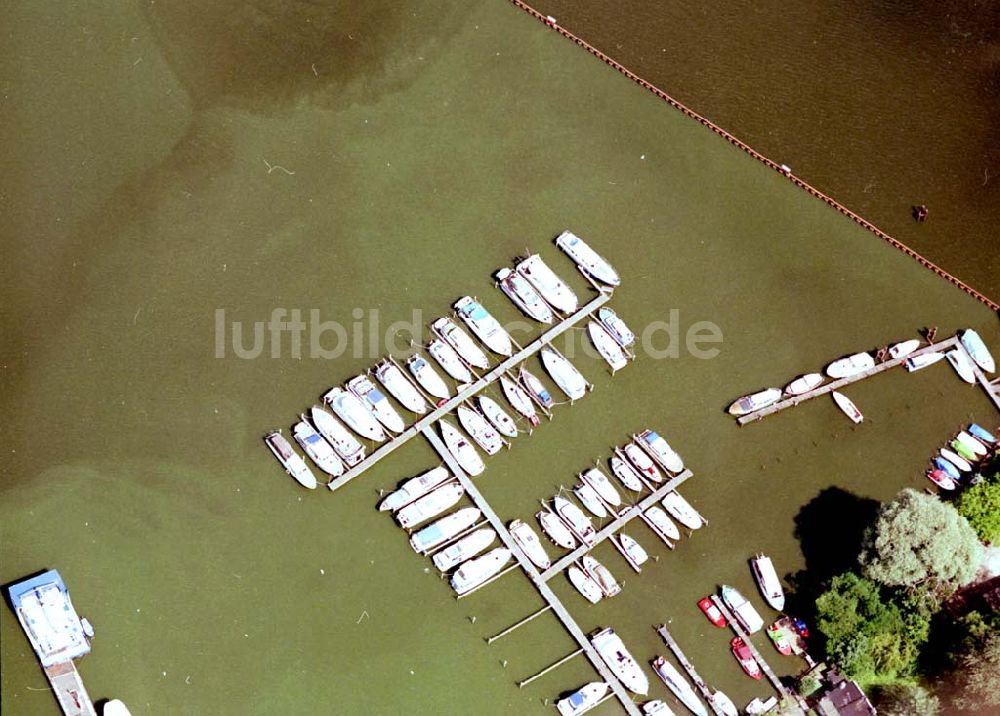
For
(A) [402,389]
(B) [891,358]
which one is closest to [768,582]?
(B) [891,358]

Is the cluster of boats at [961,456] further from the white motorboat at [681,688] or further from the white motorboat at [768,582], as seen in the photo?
the white motorboat at [681,688]

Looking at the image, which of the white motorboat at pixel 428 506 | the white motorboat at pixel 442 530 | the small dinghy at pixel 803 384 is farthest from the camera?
the small dinghy at pixel 803 384

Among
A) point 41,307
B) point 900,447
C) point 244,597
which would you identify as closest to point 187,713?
point 244,597

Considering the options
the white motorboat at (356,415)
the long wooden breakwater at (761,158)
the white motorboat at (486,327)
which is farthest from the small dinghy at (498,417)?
the long wooden breakwater at (761,158)

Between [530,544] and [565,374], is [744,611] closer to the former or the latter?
[530,544]

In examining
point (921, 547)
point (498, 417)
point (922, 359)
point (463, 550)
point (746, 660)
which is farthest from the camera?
point (922, 359)

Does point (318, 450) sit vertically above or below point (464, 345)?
below

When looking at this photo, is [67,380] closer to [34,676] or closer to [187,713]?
[34,676]
